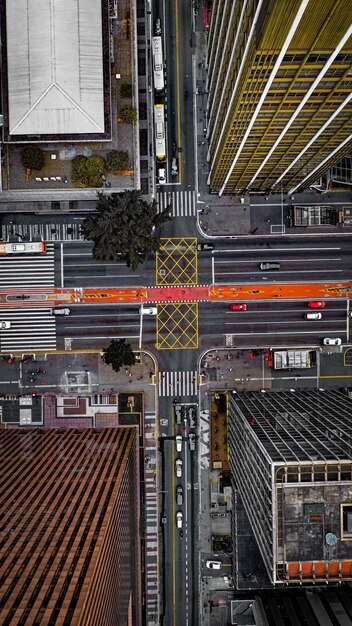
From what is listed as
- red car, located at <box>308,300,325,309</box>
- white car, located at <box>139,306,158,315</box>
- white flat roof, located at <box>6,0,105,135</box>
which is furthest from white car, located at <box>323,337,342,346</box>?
white flat roof, located at <box>6,0,105,135</box>

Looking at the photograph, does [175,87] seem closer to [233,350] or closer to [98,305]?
[98,305]

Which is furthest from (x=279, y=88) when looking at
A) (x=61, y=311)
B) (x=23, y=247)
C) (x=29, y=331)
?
(x=29, y=331)

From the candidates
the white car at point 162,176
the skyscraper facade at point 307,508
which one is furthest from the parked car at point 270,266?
the skyscraper facade at point 307,508

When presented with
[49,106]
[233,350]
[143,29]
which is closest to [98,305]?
[233,350]

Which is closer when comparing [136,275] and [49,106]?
[49,106]

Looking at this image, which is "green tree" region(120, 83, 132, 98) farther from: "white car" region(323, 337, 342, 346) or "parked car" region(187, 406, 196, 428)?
"parked car" region(187, 406, 196, 428)
